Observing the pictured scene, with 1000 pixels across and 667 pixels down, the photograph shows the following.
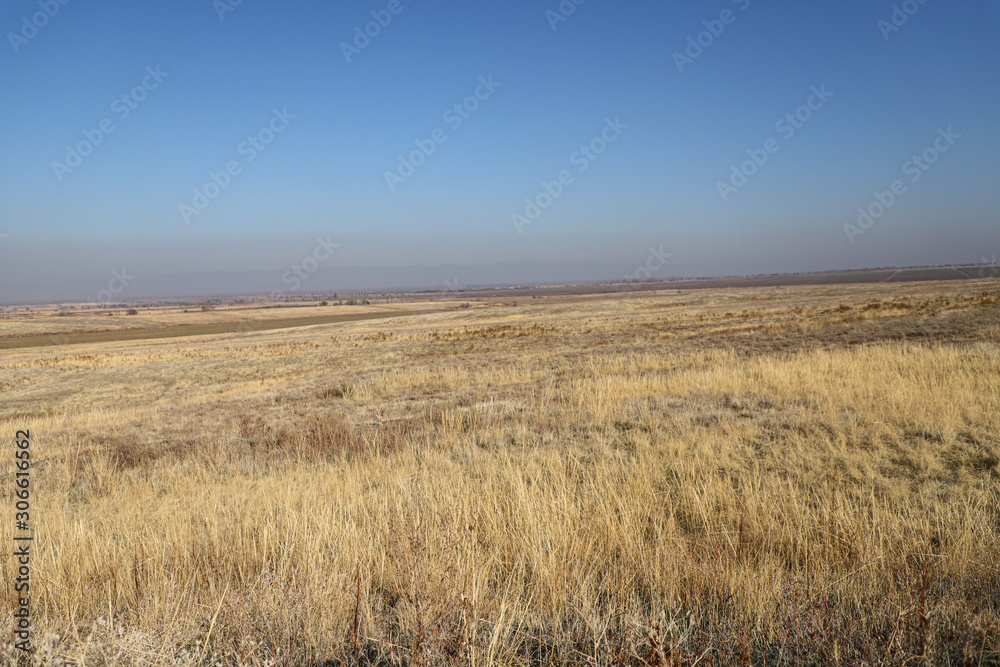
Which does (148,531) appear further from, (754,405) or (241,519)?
(754,405)

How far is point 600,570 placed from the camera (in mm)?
3492

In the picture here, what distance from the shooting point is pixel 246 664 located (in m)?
2.31

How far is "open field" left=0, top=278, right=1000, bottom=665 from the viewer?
2490 mm

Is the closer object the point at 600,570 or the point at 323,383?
the point at 600,570

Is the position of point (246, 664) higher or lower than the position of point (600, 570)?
higher

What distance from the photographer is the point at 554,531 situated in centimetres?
379

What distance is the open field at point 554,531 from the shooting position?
2.49m

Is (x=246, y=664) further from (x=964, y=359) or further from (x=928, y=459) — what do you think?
(x=964, y=359)

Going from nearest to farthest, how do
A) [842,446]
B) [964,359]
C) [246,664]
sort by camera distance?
[246,664] → [842,446] → [964,359]

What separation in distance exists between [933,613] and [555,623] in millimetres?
1850

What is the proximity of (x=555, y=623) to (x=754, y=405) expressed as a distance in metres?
6.94

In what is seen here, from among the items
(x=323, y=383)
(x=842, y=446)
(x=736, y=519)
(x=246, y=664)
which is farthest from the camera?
(x=323, y=383)

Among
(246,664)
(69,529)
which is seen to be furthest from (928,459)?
(69,529)

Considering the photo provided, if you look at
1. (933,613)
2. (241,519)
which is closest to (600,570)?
(933,613)
